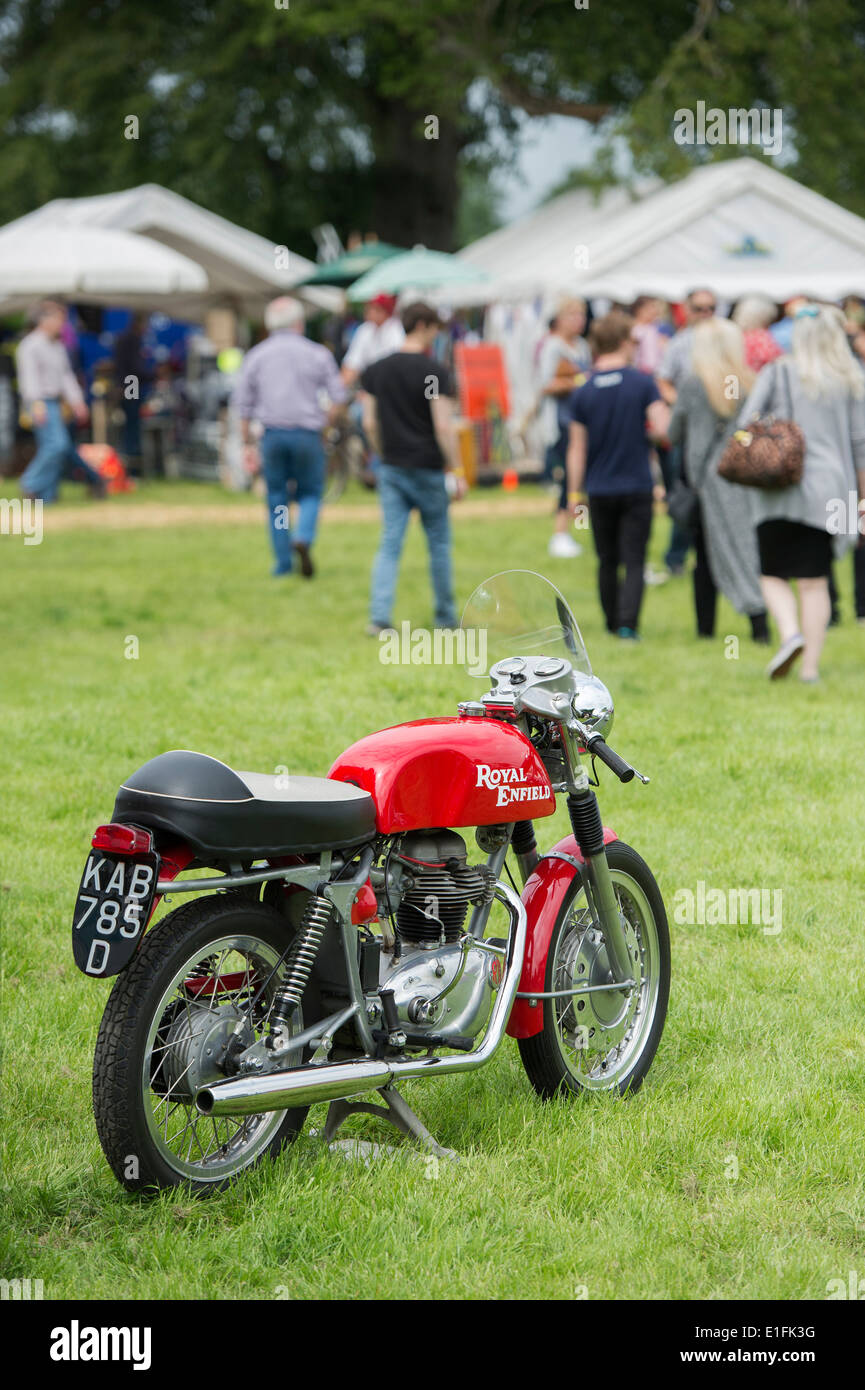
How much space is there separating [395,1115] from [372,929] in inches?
16.6

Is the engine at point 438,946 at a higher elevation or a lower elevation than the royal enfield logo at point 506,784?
lower

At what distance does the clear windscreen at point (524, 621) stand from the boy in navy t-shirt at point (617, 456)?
6645 millimetres

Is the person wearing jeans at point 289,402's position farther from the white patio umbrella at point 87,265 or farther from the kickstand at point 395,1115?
the kickstand at point 395,1115

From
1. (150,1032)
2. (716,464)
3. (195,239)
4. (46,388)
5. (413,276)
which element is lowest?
(150,1032)

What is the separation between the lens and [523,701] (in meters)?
4.00

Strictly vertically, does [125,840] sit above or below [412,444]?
below

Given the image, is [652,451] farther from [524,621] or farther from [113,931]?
[113,931]

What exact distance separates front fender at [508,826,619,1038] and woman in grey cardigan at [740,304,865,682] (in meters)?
5.42

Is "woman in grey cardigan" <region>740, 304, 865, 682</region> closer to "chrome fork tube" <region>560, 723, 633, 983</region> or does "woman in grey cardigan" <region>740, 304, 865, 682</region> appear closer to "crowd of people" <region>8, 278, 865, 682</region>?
"crowd of people" <region>8, 278, 865, 682</region>

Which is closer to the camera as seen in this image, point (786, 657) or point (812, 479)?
point (812, 479)

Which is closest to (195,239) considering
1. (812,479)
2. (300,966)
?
(812,479)

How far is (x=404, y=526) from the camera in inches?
444

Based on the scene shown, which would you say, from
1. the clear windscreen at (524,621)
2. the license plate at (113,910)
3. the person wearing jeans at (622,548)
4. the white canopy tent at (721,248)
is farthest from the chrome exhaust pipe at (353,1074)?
the white canopy tent at (721,248)

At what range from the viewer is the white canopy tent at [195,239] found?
81.3ft
